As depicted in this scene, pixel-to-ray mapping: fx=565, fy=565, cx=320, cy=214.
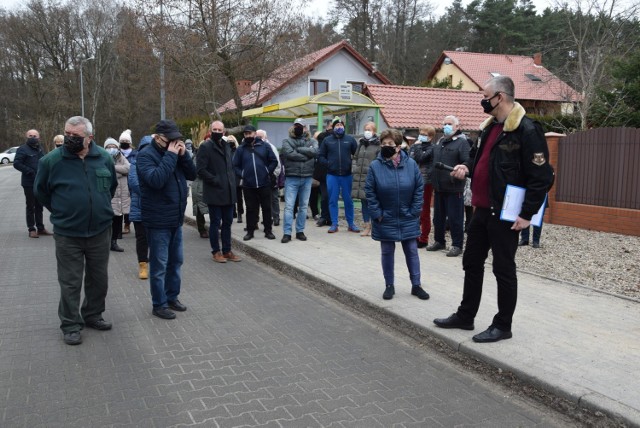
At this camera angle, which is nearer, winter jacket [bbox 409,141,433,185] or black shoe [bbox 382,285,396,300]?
black shoe [bbox 382,285,396,300]

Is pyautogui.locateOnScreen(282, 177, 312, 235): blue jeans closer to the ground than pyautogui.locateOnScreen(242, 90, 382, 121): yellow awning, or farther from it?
closer to the ground

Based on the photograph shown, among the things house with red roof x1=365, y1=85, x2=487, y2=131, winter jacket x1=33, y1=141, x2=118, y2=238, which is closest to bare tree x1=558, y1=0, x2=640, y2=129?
house with red roof x1=365, y1=85, x2=487, y2=131

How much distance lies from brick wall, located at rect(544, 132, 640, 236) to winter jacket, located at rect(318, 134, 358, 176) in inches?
194

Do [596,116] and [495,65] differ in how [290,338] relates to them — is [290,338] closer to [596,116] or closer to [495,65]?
[596,116]

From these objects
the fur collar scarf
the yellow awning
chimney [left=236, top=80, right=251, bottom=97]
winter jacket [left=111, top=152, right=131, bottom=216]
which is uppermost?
chimney [left=236, top=80, right=251, bottom=97]

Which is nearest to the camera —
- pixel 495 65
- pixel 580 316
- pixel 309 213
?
pixel 580 316

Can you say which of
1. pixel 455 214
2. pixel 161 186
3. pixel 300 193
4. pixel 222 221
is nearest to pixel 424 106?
pixel 300 193

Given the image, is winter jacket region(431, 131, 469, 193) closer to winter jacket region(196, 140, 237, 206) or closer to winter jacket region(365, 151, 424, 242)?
winter jacket region(365, 151, 424, 242)

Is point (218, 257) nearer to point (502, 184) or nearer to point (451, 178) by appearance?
point (451, 178)

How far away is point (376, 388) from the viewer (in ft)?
13.8

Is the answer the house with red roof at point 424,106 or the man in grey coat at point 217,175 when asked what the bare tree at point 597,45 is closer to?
the house with red roof at point 424,106

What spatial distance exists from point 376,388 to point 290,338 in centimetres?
132

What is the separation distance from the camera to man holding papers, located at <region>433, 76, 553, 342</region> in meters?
4.47

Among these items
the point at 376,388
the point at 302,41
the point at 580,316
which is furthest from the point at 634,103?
the point at 376,388
